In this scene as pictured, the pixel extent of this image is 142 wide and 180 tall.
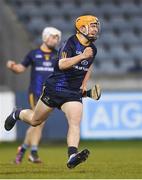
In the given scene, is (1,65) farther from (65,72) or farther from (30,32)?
(65,72)

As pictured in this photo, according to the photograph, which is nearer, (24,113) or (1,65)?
(24,113)

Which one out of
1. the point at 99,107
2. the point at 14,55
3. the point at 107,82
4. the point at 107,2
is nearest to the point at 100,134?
the point at 99,107

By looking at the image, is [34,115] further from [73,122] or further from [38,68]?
[38,68]

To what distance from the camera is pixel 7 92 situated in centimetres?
2078

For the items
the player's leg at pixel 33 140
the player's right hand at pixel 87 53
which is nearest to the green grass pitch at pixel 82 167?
the player's leg at pixel 33 140

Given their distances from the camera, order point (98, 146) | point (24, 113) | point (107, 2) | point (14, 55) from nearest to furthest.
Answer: point (24, 113) < point (98, 146) < point (14, 55) < point (107, 2)

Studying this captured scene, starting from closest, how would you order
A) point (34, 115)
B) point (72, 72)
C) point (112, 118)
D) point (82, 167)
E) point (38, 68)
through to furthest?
point (72, 72), point (34, 115), point (82, 167), point (38, 68), point (112, 118)

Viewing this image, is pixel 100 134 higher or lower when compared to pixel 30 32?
lower

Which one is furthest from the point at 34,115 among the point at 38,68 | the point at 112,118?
the point at 112,118

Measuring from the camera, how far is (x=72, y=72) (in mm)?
11125

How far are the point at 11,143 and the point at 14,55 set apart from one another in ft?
13.3

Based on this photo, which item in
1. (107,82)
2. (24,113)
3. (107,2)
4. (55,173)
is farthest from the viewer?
(107,2)

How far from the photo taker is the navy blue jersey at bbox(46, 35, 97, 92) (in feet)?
36.1

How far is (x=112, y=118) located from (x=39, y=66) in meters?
6.57
